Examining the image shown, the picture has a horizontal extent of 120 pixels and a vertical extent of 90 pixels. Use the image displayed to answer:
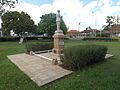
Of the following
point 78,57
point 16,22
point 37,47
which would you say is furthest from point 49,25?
point 78,57

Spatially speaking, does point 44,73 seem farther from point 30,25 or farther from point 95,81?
point 30,25

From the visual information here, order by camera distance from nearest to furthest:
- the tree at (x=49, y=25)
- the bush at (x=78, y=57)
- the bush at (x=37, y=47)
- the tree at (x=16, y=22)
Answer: the bush at (x=78, y=57)
the bush at (x=37, y=47)
the tree at (x=16, y=22)
the tree at (x=49, y=25)

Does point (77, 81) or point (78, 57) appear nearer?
point (77, 81)

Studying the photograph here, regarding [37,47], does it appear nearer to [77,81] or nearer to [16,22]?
[77,81]

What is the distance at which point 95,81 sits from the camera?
21.7 feet

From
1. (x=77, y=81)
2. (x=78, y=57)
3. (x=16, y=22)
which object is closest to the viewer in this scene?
(x=77, y=81)

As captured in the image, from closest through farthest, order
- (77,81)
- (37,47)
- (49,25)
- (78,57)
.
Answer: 1. (77,81)
2. (78,57)
3. (37,47)
4. (49,25)

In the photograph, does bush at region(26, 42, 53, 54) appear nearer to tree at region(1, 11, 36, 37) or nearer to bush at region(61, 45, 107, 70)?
bush at region(61, 45, 107, 70)

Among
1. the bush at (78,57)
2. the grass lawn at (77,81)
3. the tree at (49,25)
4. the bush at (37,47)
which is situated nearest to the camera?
the grass lawn at (77,81)

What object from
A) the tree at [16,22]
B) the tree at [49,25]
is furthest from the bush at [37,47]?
the tree at [16,22]

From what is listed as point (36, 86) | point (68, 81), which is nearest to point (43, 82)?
point (36, 86)

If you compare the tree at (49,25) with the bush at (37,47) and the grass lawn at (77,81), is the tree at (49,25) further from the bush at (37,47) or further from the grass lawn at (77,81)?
the grass lawn at (77,81)

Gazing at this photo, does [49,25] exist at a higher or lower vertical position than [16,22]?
lower

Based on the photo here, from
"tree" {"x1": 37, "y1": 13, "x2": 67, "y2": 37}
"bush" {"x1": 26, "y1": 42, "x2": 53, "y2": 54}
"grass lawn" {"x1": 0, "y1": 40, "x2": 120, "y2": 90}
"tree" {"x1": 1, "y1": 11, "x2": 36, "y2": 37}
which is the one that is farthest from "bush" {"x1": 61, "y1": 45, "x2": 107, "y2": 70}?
"tree" {"x1": 1, "y1": 11, "x2": 36, "y2": 37}
